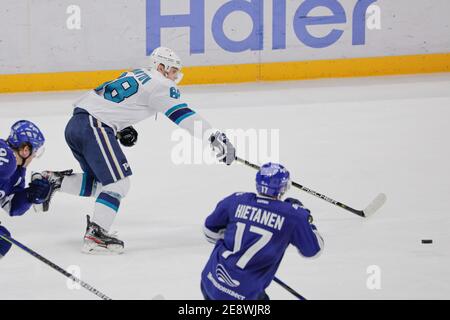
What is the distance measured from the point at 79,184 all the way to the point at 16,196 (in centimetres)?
49

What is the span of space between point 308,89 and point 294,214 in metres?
5.58

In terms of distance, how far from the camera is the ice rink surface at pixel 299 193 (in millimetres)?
5125

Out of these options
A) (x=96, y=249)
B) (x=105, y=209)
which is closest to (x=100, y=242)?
(x=96, y=249)

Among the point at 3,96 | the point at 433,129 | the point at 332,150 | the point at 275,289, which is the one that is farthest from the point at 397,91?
the point at 275,289

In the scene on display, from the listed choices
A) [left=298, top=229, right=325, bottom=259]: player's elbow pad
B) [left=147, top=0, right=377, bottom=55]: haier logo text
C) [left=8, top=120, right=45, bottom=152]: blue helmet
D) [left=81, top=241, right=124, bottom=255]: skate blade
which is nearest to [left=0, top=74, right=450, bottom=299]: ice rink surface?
[left=81, top=241, right=124, bottom=255]: skate blade

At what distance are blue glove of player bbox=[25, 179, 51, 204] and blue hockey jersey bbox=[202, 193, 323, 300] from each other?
1746 mm

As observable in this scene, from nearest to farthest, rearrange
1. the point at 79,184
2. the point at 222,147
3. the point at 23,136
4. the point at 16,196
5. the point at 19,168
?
the point at 23,136 < the point at 19,168 < the point at 16,196 < the point at 222,147 < the point at 79,184

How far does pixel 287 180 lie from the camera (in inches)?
163

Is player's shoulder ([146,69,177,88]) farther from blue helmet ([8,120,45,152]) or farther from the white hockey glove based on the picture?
blue helmet ([8,120,45,152])

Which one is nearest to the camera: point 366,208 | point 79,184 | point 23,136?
point 23,136

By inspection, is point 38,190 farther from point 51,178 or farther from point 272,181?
point 272,181

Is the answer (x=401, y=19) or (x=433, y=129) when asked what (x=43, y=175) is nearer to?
(x=433, y=129)

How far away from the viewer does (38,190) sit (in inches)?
222

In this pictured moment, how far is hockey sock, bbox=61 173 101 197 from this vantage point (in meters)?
5.96
